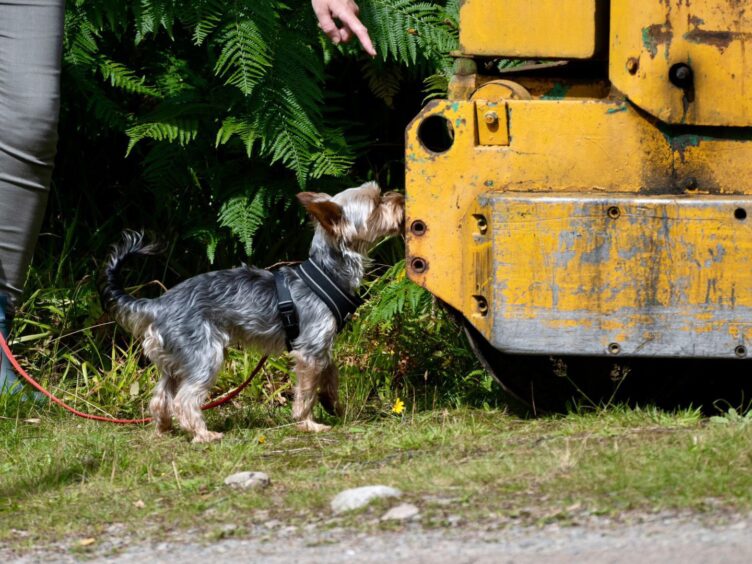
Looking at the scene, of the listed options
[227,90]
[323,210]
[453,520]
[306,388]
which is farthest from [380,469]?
[227,90]

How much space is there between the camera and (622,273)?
4.45 metres

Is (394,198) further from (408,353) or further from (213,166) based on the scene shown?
(213,166)

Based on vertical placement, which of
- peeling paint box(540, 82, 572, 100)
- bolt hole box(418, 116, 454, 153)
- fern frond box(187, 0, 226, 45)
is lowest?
bolt hole box(418, 116, 454, 153)

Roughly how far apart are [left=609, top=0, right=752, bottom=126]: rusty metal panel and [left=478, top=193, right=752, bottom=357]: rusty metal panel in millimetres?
323

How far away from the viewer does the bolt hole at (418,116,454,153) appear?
471 centimetres

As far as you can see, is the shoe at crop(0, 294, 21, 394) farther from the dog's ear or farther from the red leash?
the dog's ear

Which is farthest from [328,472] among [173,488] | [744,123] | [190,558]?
[744,123]

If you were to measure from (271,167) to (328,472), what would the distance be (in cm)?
269

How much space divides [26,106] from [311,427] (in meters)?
1.95

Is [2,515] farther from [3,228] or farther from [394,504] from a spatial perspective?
[3,228]

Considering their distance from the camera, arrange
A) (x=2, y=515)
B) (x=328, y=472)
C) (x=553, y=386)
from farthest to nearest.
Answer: (x=553, y=386)
(x=328, y=472)
(x=2, y=515)

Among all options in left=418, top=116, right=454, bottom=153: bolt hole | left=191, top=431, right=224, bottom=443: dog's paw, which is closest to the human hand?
left=418, top=116, right=454, bottom=153: bolt hole

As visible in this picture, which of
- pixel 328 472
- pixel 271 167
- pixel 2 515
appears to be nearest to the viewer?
pixel 2 515

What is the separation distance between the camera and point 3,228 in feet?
18.5
